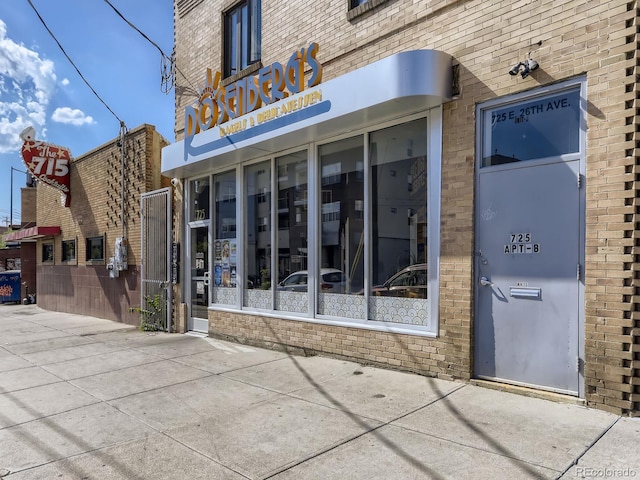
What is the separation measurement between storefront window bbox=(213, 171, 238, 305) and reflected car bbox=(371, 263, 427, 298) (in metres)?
3.49

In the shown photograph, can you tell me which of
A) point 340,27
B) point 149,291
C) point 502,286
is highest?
point 340,27

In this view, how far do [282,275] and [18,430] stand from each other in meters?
4.25

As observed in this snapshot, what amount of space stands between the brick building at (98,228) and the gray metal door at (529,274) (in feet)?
28.6

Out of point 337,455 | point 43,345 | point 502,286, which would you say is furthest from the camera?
point 43,345

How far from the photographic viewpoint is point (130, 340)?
374 inches

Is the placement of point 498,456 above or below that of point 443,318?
below

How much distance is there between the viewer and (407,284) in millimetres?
6137

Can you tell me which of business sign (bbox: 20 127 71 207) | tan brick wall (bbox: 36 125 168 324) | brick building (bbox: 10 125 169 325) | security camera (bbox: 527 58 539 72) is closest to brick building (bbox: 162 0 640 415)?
security camera (bbox: 527 58 539 72)

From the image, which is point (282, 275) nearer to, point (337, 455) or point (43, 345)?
point (337, 455)

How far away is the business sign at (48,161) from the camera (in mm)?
13922

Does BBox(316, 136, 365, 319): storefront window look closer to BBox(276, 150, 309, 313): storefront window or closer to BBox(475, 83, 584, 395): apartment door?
BBox(276, 150, 309, 313): storefront window

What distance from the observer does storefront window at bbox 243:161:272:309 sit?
27.2 ft

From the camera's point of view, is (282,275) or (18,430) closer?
(18,430)

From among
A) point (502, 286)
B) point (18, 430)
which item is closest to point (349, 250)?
point (502, 286)
